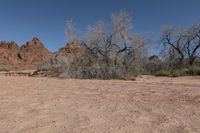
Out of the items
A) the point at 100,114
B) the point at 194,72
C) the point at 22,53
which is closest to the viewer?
the point at 100,114

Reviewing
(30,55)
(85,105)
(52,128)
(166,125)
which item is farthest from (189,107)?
(30,55)

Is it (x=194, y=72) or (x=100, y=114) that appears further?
(x=194, y=72)

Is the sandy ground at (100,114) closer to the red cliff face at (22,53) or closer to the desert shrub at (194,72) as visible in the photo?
the desert shrub at (194,72)

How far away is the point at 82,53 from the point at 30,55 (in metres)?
53.8

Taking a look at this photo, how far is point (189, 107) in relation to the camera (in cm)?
580

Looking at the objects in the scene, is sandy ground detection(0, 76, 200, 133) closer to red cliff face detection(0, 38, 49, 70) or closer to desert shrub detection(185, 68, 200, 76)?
desert shrub detection(185, 68, 200, 76)

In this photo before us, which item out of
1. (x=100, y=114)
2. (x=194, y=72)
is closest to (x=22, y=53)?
(x=194, y=72)

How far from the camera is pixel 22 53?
228 ft

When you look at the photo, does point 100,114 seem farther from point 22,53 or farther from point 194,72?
point 22,53

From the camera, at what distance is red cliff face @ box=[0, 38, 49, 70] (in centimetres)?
6581

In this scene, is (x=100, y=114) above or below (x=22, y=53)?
below

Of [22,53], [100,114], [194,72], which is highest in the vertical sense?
[22,53]

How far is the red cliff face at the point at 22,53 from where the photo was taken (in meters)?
65.8

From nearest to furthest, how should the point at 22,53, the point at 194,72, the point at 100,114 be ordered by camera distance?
the point at 100,114 < the point at 194,72 < the point at 22,53
